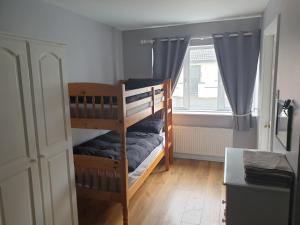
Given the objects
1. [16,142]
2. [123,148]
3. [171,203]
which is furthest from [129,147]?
[16,142]

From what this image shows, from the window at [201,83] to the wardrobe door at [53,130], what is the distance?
2598mm

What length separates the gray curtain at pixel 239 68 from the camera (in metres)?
3.51

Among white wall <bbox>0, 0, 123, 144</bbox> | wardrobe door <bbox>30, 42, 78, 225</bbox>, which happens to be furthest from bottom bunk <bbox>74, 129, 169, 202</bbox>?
white wall <bbox>0, 0, 123, 144</bbox>

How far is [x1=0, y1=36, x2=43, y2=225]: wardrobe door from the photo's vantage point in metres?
1.39

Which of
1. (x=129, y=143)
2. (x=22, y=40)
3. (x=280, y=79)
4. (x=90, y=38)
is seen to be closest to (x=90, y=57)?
(x=90, y=38)

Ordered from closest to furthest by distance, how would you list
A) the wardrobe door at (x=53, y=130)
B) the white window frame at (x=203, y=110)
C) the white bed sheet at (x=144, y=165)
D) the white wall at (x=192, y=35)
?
the wardrobe door at (x=53, y=130)
the white bed sheet at (x=144, y=165)
the white wall at (x=192, y=35)
the white window frame at (x=203, y=110)

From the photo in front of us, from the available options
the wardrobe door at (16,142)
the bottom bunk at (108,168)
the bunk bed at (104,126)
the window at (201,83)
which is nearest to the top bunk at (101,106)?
the bunk bed at (104,126)

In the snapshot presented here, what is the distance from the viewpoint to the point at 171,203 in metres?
2.80

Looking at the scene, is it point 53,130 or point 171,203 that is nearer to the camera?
point 53,130

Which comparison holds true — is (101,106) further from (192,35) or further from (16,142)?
(192,35)

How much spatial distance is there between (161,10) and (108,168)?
2065 mm

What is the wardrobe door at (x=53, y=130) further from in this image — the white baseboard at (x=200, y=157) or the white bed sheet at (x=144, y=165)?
the white baseboard at (x=200, y=157)

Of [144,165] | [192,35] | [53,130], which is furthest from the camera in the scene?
[192,35]

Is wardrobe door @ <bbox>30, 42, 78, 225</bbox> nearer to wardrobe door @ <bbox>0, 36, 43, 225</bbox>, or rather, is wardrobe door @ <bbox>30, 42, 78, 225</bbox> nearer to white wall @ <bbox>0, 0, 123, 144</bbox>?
wardrobe door @ <bbox>0, 36, 43, 225</bbox>
